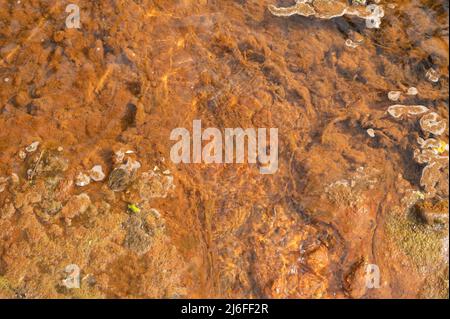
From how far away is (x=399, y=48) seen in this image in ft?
12.5

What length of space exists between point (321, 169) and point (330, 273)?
0.94 metres

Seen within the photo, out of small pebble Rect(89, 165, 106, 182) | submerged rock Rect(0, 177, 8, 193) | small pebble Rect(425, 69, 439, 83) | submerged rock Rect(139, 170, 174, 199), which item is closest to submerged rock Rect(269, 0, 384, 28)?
small pebble Rect(425, 69, 439, 83)

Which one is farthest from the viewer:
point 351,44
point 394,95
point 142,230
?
point 351,44

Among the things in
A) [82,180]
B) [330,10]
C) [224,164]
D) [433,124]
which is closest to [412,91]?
[433,124]

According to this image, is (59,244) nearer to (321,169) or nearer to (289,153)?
(289,153)

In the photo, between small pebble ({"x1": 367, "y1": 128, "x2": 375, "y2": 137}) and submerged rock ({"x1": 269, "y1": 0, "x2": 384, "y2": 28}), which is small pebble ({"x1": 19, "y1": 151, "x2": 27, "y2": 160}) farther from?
small pebble ({"x1": 367, "y1": 128, "x2": 375, "y2": 137})

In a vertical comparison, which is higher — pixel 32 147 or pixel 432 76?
pixel 432 76

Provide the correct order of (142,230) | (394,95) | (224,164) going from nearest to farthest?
(142,230), (224,164), (394,95)

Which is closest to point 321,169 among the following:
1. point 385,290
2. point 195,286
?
point 385,290

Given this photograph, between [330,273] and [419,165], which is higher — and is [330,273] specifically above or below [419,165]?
below

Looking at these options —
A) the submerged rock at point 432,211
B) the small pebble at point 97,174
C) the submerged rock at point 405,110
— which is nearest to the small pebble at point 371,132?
Answer: the submerged rock at point 405,110

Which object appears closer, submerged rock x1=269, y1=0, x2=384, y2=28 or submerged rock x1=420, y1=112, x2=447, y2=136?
submerged rock x1=420, y1=112, x2=447, y2=136

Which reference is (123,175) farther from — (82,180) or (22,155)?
(22,155)
